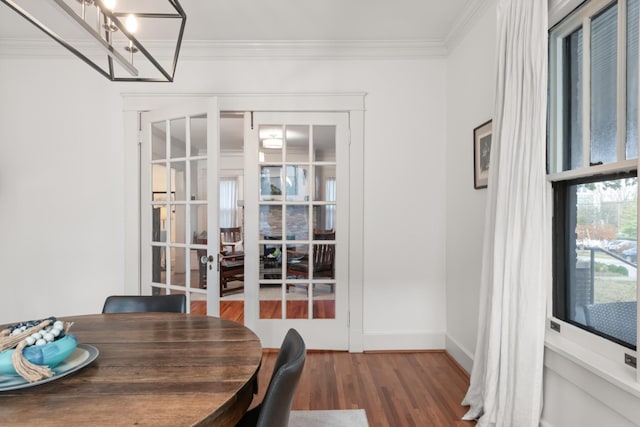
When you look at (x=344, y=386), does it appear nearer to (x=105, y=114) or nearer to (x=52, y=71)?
(x=105, y=114)

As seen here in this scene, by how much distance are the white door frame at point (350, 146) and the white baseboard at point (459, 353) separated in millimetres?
758

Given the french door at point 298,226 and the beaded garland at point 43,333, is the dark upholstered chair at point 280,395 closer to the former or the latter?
the beaded garland at point 43,333

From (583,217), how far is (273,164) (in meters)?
2.17

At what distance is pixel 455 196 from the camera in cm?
266

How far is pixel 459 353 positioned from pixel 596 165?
1.76 meters

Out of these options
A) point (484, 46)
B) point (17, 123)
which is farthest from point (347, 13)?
point (17, 123)

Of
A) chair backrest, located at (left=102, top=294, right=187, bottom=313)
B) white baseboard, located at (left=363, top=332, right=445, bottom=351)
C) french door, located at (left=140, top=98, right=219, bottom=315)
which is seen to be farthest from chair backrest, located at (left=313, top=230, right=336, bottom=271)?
chair backrest, located at (left=102, top=294, right=187, bottom=313)

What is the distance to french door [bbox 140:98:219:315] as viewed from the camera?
A: 8.20 ft

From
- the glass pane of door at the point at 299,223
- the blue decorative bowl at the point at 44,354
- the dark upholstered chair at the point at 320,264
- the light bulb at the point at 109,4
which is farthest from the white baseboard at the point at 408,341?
the light bulb at the point at 109,4

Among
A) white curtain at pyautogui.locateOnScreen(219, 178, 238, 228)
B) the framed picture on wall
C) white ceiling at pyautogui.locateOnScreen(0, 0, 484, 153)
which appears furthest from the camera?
white curtain at pyautogui.locateOnScreen(219, 178, 238, 228)

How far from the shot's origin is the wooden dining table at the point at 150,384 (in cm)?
81

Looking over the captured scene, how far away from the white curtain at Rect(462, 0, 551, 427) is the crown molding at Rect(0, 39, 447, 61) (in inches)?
39.4

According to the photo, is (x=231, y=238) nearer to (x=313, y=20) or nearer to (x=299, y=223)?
(x=299, y=223)

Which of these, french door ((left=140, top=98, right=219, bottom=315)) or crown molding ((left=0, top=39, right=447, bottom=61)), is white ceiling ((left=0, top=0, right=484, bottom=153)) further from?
french door ((left=140, top=98, right=219, bottom=315))
